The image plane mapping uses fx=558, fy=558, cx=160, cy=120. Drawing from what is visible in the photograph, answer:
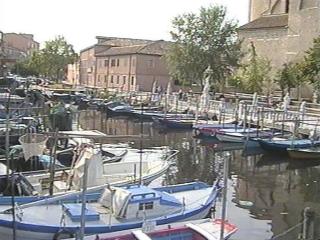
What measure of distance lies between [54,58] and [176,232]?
75.4 metres

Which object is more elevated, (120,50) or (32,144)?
(120,50)

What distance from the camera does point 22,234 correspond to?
1265 centimetres

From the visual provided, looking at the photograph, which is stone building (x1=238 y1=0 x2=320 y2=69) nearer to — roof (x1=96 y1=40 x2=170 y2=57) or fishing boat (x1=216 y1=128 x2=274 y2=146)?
roof (x1=96 y1=40 x2=170 y2=57)

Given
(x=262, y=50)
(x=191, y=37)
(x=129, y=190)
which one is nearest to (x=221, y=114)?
(x=191, y=37)

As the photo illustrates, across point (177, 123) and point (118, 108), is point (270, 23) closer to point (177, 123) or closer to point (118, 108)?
point (118, 108)

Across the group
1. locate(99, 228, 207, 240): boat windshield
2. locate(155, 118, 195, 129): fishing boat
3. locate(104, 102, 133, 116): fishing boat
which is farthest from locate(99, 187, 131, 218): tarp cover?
locate(104, 102, 133, 116): fishing boat

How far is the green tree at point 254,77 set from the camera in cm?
4762

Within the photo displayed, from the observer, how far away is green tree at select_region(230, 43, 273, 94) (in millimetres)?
47625

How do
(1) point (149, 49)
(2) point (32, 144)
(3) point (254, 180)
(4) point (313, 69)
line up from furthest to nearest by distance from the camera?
(1) point (149, 49)
(4) point (313, 69)
(3) point (254, 180)
(2) point (32, 144)

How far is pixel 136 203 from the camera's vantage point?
13422mm

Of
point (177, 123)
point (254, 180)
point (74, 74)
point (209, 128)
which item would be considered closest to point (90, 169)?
point (254, 180)

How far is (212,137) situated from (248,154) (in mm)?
5144

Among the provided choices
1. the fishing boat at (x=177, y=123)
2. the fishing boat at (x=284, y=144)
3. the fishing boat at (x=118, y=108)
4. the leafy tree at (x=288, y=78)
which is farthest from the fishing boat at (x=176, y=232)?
the fishing boat at (x=118, y=108)

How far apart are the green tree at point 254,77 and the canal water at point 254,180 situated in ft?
41.5
